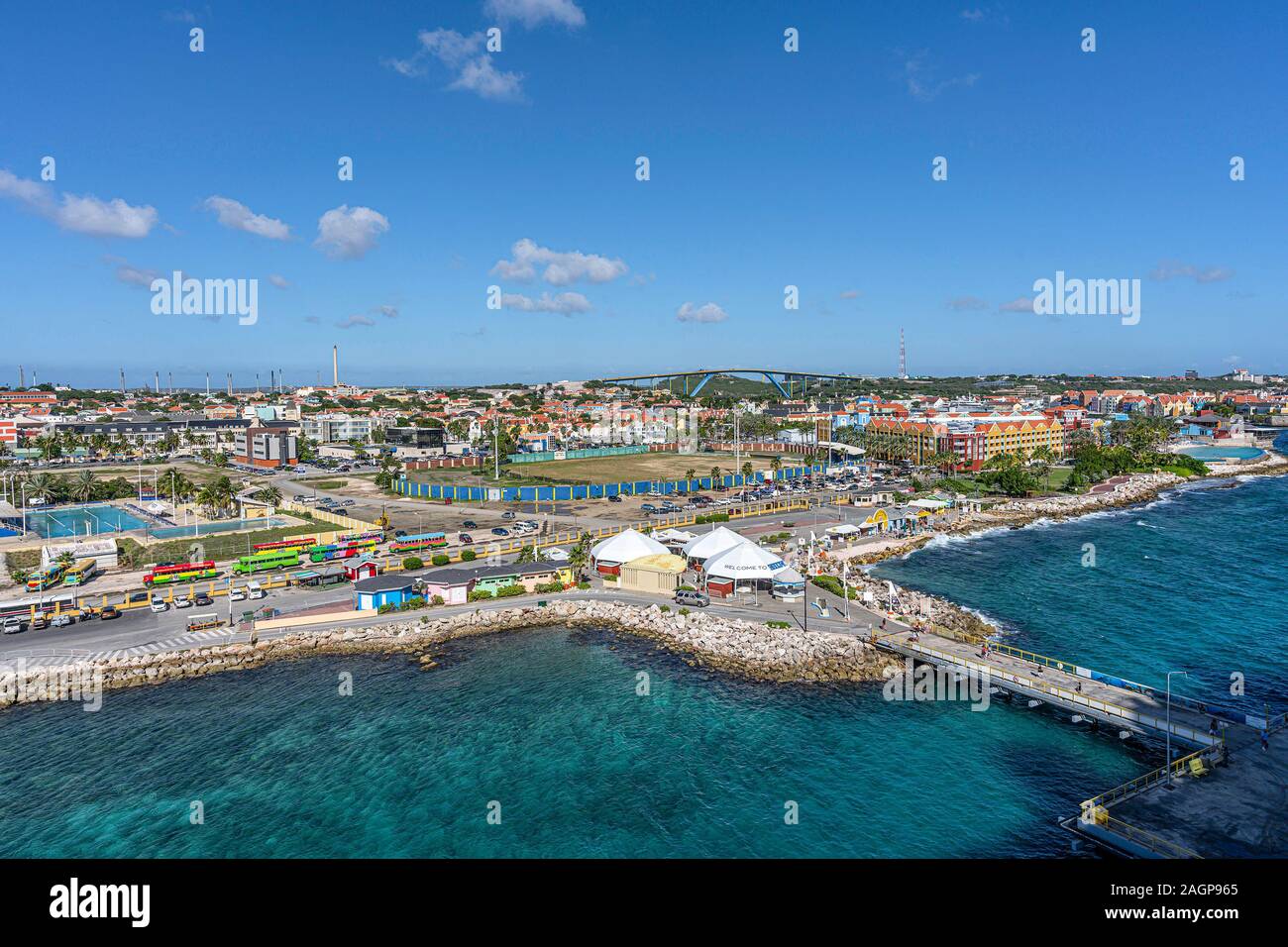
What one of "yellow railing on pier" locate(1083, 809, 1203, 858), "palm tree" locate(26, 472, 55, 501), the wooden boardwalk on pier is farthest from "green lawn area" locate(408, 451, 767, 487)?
"yellow railing on pier" locate(1083, 809, 1203, 858)

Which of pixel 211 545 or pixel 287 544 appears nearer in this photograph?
pixel 287 544

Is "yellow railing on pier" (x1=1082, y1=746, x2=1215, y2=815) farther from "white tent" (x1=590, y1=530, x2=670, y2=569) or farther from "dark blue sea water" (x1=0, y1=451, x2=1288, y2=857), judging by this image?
"white tent" (x1=590, y1=530, x2=670, y2=569)

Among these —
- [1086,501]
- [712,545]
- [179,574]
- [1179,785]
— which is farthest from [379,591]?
Answer: [1086,501]

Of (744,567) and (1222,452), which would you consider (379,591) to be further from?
(1222,452)

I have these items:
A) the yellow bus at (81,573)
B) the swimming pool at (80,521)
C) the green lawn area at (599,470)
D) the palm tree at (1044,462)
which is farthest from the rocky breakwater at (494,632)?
the palm tree at (1044,462)

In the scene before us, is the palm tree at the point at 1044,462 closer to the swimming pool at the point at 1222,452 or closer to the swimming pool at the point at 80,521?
the swimming pool at the point at 1222,452

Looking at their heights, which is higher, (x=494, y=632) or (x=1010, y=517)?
(x=1010, y=517)
